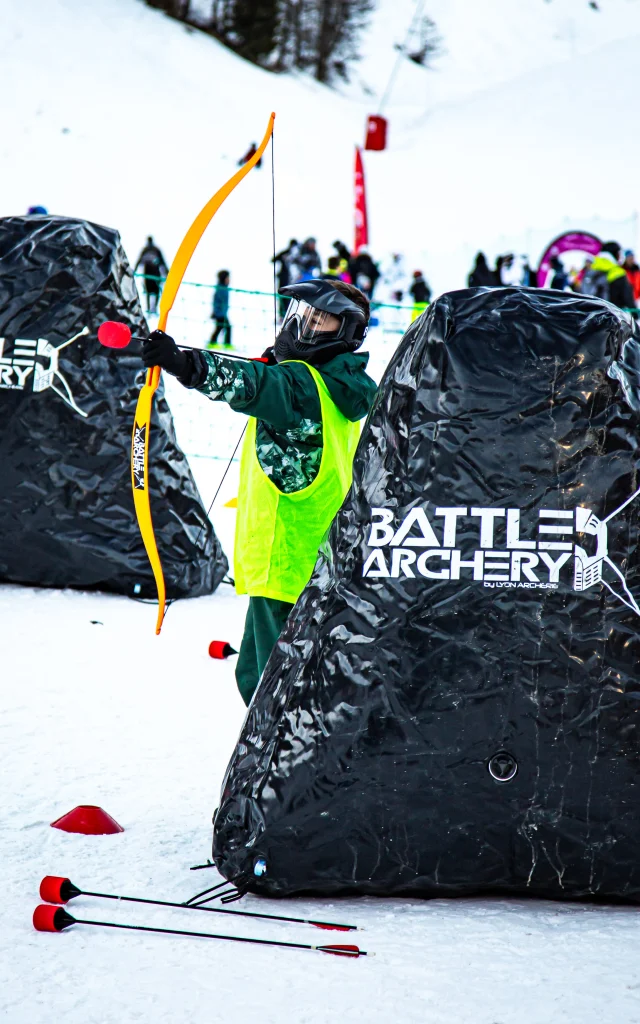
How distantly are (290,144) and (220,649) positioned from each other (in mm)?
37176

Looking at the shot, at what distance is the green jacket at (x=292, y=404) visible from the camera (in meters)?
2.90

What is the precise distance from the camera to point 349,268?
65.1ft

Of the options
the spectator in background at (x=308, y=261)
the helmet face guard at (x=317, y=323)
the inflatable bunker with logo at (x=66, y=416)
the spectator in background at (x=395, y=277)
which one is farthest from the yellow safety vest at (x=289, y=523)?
the spectator in background at (x=395, y=277)

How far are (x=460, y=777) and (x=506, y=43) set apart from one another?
6025 cm

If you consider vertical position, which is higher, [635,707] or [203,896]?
[635,707]

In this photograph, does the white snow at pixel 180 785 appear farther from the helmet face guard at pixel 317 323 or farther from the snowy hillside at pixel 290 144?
the helmet face guard at pixel 317 323

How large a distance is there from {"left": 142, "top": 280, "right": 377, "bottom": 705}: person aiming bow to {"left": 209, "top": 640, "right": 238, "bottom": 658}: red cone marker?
1.50 m

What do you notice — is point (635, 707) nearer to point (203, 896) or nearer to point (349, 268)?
point (203, 896)

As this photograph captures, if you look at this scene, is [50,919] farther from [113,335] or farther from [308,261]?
[308,261]

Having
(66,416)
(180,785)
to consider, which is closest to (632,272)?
(66,416)

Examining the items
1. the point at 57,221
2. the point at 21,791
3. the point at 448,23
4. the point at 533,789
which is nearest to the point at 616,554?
the point at 533,789

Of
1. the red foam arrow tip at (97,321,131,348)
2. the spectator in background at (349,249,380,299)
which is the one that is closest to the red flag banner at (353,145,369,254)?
the spectator in background at (349,249,380,299)

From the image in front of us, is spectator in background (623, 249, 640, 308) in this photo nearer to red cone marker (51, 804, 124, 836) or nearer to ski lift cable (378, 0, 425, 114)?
red cone marker (51, 804, 124, 836)

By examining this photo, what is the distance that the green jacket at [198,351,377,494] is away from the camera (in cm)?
290
